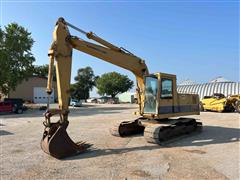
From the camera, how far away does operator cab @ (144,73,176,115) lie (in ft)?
38.6

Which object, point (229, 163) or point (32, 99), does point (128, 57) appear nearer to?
point (229, 163)

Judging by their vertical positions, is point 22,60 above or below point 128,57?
above

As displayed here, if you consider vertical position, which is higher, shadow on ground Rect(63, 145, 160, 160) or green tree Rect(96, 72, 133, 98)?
green tree Rect(96, 72, 133, 98)

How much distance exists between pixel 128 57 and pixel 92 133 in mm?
4208

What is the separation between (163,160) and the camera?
8.34m

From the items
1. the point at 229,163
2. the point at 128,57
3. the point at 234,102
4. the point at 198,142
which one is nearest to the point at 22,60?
the point at 234,102

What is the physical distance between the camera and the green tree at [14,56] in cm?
3516

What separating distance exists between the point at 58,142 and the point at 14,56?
31.4 metres

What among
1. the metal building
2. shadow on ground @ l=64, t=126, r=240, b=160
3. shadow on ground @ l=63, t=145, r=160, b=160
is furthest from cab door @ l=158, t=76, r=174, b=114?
the metal building

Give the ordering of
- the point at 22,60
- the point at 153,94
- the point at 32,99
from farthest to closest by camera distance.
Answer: the point at 32,99
the point at 22,60
the point at 153,94

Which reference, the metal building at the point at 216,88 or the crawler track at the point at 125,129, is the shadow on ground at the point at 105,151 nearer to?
the crawler track at the point at 125,129

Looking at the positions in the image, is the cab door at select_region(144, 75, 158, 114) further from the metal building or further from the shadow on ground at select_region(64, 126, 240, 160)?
the metal building

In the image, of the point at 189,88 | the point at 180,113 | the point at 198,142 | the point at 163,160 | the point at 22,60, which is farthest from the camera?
the point at 189,88

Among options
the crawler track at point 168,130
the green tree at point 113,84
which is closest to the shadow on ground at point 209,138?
the crawler track at point 168,130
